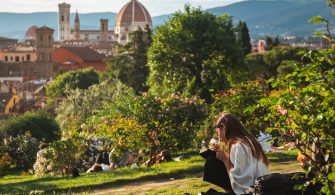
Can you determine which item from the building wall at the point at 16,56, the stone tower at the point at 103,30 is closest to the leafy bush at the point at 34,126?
the building wall at the point at 16,56

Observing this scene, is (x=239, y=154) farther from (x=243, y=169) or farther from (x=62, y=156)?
(x=62, y=156)

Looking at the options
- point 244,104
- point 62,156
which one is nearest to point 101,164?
point 62,156

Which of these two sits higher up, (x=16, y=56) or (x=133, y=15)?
(x=133, y=15)

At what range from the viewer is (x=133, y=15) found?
16575cm

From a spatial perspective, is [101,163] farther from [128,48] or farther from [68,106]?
[128,48]

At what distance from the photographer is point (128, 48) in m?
50.8

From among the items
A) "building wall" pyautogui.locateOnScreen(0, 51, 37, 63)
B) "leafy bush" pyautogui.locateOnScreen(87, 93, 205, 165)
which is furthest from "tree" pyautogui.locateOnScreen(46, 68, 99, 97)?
"building wall" pyautogui.locateOnScreen(0, 51, 37, 63)

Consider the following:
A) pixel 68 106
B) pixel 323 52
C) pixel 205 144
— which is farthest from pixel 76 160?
pixel 68 106

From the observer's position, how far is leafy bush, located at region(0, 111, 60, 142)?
28016mm

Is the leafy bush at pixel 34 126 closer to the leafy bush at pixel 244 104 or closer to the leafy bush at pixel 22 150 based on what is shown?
the leafy bush at pixel 22 150

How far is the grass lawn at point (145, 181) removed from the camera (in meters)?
9.16

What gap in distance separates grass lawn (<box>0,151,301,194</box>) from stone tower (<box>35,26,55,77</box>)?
9781 centimetres

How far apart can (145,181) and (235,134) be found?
434 centimetres

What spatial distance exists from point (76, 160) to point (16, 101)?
183ft
